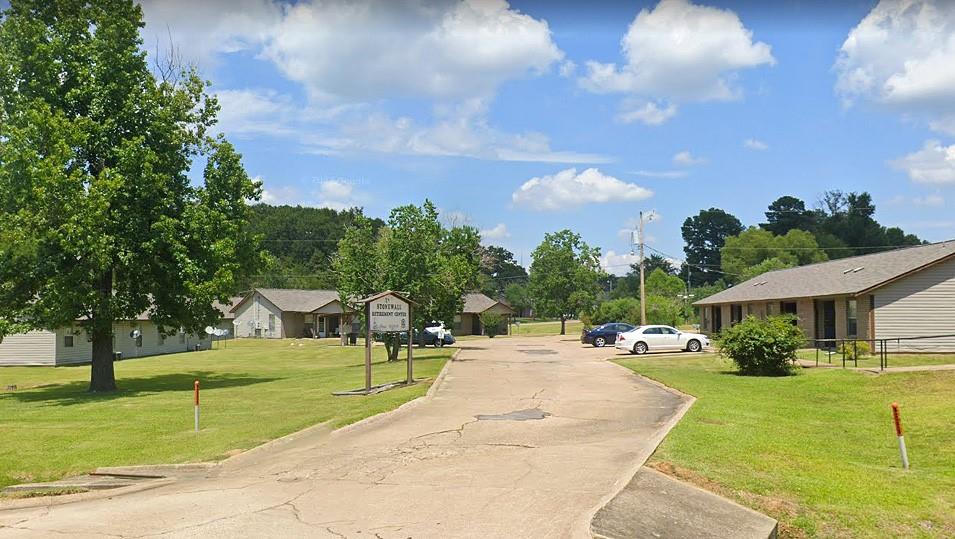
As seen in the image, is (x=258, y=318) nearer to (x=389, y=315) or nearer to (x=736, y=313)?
(x=736, y=313)

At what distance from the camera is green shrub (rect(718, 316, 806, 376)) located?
2547 cm

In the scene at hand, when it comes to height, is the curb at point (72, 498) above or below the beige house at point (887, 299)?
below

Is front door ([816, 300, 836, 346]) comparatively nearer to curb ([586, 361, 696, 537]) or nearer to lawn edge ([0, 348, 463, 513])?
curb ([586, 361, 696, 537])

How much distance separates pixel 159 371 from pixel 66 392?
10647 mm

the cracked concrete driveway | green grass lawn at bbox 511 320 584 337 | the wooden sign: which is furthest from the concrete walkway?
green grass lawn at bbox 511 320 584 337

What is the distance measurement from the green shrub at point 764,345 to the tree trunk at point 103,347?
20.7 meters

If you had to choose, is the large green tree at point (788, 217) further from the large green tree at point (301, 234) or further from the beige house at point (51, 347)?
the beige house at point (51, 347)

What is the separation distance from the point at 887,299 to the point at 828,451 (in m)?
21.2

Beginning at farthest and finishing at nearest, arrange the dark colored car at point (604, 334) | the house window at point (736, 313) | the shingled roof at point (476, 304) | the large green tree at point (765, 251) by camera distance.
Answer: the large green tree at point (765, 251), the shingled roof at point (476, 304), the dark colored car at point (604, 334), the house window at point (736, 313)

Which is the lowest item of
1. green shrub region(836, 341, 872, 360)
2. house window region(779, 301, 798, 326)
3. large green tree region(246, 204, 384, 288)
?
green shrub region(836, 341, 872, 360)

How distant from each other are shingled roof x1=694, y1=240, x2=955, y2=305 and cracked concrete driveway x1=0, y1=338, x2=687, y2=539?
1960 centimetres

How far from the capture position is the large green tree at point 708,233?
478 ft

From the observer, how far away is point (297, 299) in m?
76.9

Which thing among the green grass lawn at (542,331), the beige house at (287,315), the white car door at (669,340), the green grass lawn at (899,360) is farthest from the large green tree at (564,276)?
the green grass lawn at (899,360)
